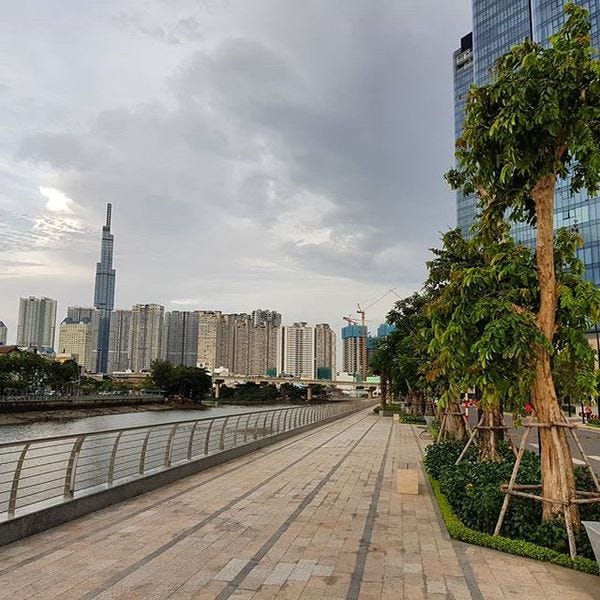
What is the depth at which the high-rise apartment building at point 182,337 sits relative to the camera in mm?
187050

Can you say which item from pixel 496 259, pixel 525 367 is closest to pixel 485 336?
pixel 525 367

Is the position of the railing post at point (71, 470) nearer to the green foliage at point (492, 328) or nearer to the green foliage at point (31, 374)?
the green foliage at point (492, 328)

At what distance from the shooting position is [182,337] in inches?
7505

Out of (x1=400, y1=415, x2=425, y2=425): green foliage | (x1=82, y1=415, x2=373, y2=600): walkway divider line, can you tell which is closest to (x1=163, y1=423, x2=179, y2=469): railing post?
(x1=82, y1=415, x2=373, y2=600): walkway divider line

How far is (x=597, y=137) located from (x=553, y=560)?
4909 mm

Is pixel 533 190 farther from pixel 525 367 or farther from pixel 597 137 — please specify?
pixel 525 367

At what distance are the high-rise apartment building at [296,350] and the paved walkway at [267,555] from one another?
587 feet

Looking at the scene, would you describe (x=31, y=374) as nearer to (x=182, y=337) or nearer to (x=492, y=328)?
(x=492, y=328)

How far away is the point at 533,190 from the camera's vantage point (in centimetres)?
714

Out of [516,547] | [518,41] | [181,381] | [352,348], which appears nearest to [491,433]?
[516,547]

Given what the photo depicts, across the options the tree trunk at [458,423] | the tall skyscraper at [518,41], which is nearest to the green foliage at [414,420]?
the tall skyscraper at [518,41]

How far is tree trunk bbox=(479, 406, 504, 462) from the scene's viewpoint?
10.3m

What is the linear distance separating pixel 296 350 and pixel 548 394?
18557cm

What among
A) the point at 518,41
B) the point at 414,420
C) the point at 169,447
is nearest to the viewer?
the point at 169,447
